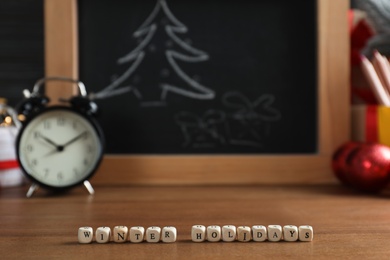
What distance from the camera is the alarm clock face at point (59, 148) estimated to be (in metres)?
1.07

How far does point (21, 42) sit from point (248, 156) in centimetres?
67

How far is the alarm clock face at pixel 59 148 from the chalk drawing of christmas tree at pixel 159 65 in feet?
0.56

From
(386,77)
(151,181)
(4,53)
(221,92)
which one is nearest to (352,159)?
(386,77)

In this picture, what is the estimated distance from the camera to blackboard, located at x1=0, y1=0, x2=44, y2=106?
1.26 m

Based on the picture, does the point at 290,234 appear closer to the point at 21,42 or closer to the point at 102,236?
the point at 102,236

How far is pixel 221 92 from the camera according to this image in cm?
125

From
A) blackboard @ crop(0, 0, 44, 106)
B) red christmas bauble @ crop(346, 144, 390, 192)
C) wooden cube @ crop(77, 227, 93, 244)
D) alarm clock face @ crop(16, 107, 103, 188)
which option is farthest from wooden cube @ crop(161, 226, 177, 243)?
blackboard @ crop(0, 0, 44, 106)

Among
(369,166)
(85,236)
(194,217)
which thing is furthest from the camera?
(369,166)

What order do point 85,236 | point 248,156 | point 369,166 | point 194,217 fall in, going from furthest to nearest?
point 248,156 < point 369,166 < point 194,217 < point 85,236

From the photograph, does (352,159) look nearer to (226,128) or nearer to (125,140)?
(226,128)

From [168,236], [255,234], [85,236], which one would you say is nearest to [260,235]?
[255,234]

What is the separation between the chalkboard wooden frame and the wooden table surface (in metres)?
0.05

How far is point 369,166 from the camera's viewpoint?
1.04 m

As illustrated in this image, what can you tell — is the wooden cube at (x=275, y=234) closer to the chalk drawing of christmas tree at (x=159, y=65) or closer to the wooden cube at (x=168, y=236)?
the wooden cube at (x=168, y=236)
